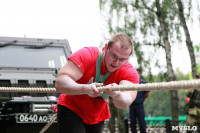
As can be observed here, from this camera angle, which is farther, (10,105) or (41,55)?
(41,55)

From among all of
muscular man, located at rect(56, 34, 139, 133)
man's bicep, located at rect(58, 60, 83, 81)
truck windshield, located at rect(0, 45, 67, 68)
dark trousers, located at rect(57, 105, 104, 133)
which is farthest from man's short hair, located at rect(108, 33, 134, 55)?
truck windshield, located at rect(0, 45, 67, 68)

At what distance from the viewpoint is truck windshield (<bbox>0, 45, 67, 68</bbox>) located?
24.6ft

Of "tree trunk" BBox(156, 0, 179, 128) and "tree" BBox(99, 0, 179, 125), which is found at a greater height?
"tree" BBox(99, 0, 179, 125)

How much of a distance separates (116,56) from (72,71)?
405mm

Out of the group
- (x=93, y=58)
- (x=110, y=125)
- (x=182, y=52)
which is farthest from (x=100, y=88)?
(x=182, y=52)

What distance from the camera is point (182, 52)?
12180mm

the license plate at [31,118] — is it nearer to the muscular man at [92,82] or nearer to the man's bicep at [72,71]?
the muscular man at [92,82]

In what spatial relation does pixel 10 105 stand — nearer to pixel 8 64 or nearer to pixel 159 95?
pixel 8 64

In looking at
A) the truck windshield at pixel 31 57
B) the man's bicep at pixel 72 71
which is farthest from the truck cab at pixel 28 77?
the man's bicep at pixel 72 71

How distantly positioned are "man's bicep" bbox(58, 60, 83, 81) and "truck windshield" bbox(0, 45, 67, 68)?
4.56 m

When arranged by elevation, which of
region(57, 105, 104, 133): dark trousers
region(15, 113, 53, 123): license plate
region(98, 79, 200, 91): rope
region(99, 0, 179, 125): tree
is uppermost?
region(99, 0, 179, 125): tree

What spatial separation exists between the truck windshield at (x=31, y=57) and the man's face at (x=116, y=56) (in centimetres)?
464

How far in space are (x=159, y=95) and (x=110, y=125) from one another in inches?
2141

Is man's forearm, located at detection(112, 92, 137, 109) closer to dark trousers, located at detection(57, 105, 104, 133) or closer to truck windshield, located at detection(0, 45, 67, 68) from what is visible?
dark trousers, located at detection(57, 105, 104, 133)
